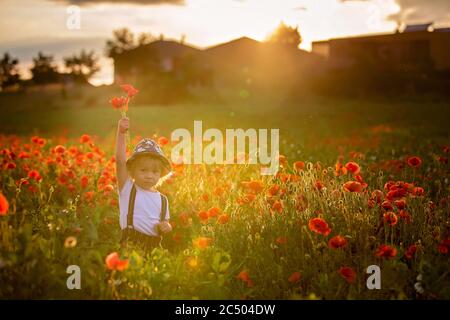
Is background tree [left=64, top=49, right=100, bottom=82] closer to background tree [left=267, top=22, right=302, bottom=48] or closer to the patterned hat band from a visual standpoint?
background tree [left=267, top=22, right=302, bottom=48]

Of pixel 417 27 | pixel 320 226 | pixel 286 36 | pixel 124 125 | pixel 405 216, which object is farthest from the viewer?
pixel 286 36

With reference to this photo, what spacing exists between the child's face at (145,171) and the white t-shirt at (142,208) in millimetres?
54

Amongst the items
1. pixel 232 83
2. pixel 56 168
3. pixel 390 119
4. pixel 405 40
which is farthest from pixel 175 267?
pixel 232 83

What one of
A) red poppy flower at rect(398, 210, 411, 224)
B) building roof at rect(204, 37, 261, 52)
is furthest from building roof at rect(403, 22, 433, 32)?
red poppy flower at rect(398, 210, 411, 224)

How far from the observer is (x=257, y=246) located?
12.2ft

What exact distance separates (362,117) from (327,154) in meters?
8.15

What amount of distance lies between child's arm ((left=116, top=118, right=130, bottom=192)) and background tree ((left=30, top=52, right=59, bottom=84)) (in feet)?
120

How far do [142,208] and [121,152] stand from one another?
1.49ft

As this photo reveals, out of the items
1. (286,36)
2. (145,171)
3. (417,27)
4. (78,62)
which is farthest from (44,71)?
(145,171)

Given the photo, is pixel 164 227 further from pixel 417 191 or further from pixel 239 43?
pixel 239 43

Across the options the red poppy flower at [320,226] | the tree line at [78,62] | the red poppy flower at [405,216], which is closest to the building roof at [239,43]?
the tree line at [78,62]

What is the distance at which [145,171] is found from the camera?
12.6ft

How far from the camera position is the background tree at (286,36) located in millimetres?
29797
